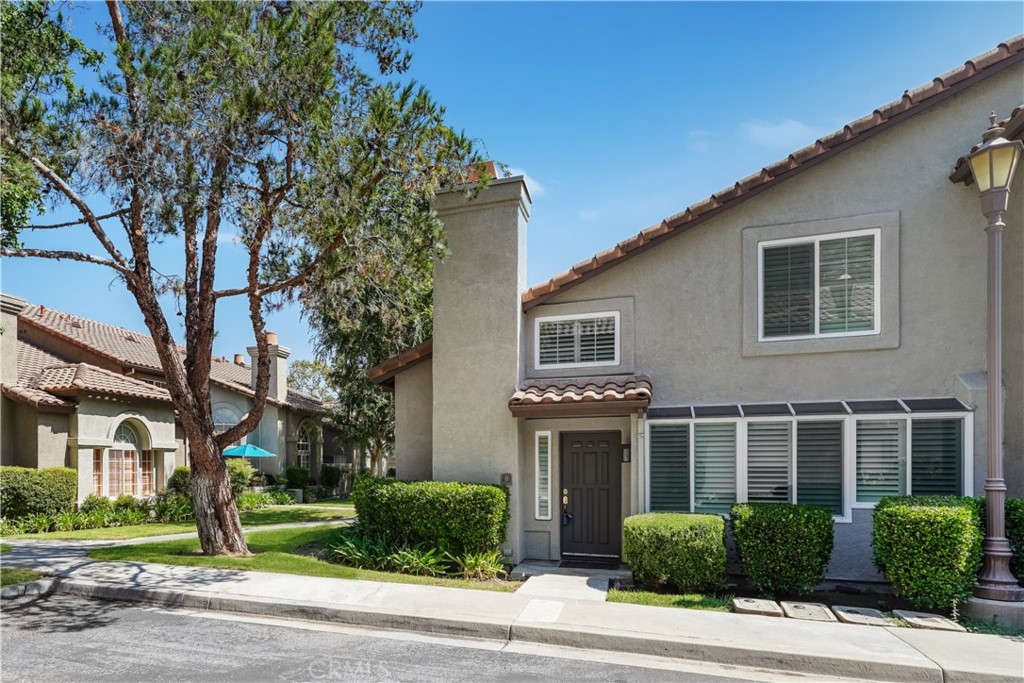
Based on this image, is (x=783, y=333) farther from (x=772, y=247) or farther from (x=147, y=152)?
(x=147, y=152)

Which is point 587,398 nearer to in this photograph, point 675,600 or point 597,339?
point 597,339

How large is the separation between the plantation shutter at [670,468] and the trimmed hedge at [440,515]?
8.82 ft

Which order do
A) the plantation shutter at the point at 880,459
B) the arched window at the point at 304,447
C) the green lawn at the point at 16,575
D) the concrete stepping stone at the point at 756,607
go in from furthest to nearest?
the arched window at the point at 304,447
the plantation shutter at the point at 880,459
the green lawn at the point at 16,575
the concrete stepping stone at the point at 756,607

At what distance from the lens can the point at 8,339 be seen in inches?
623

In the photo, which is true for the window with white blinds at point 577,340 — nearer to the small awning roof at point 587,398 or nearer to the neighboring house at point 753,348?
the neighboring house at point 753,348

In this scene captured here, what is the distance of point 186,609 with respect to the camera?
7.71 m

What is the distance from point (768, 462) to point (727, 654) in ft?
13.7

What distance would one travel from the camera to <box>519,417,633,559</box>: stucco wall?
1048 cm

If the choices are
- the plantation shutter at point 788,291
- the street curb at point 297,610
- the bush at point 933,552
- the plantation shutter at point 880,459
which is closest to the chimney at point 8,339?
the street curb at point 297,610

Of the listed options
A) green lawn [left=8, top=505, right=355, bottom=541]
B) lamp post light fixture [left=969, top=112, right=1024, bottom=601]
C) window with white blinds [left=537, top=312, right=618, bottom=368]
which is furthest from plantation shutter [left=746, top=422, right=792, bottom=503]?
green lawn [left=8, top=505, right=355, bottom=541]

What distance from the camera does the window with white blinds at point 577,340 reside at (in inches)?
420

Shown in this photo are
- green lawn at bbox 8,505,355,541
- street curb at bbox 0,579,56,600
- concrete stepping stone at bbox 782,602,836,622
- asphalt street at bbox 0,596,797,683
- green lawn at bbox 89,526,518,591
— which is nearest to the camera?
asphalt street at bbox 0,596,797,683

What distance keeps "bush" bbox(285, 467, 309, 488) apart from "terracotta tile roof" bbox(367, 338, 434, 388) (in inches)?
598

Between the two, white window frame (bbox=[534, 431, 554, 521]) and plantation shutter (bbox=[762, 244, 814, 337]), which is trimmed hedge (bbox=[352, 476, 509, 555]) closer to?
white window frame (bbox=[534, 431, 554, 521])
